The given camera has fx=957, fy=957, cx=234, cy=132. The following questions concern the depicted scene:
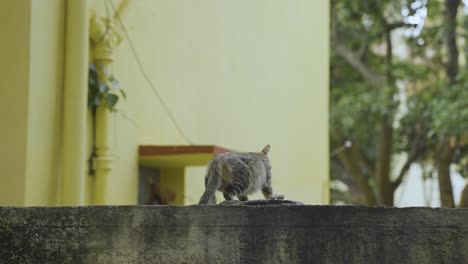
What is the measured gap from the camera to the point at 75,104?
7066 mm

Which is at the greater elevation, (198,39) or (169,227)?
(198,39)

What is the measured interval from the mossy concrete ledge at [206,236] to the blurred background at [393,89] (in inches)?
421

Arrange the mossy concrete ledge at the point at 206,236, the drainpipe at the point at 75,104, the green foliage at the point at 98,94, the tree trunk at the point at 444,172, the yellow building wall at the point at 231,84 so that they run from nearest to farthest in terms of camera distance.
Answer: the mossy concrete ledge at the point at 206,236 < the drainpipe at the point at 75,104 < the green foliage at the point at 98,94 < the yellow building wall at the point at 231,84 < the tree trunk at the point at 444,172

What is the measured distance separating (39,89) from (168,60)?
217 centimetres

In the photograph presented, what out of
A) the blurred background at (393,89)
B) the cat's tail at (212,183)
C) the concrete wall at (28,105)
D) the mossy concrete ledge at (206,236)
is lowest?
the mossy concrete ledge at (206,236)

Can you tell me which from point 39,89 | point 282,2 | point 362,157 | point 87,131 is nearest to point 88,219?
point 39,89

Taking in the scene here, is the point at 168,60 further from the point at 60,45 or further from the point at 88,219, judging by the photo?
the point at 88,219

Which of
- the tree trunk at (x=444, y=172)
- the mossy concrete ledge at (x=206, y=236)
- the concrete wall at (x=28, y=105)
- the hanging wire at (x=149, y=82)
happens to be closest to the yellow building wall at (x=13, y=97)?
the concrete wall at (x=28, y=105)

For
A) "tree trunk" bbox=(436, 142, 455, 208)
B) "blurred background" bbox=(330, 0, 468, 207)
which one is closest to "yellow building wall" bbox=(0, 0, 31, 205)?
"tree trunk" bbox=(436, 142, 455, 208)

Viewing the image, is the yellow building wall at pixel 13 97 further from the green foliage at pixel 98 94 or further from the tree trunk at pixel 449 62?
the tree trunk at pixel 449 62

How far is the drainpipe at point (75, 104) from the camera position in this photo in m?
Result: 7.00

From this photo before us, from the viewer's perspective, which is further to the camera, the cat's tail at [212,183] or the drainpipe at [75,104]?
the drainpipe at [75,104]

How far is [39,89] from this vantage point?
6832 millimetres

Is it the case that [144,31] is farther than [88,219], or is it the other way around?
[144,31]
